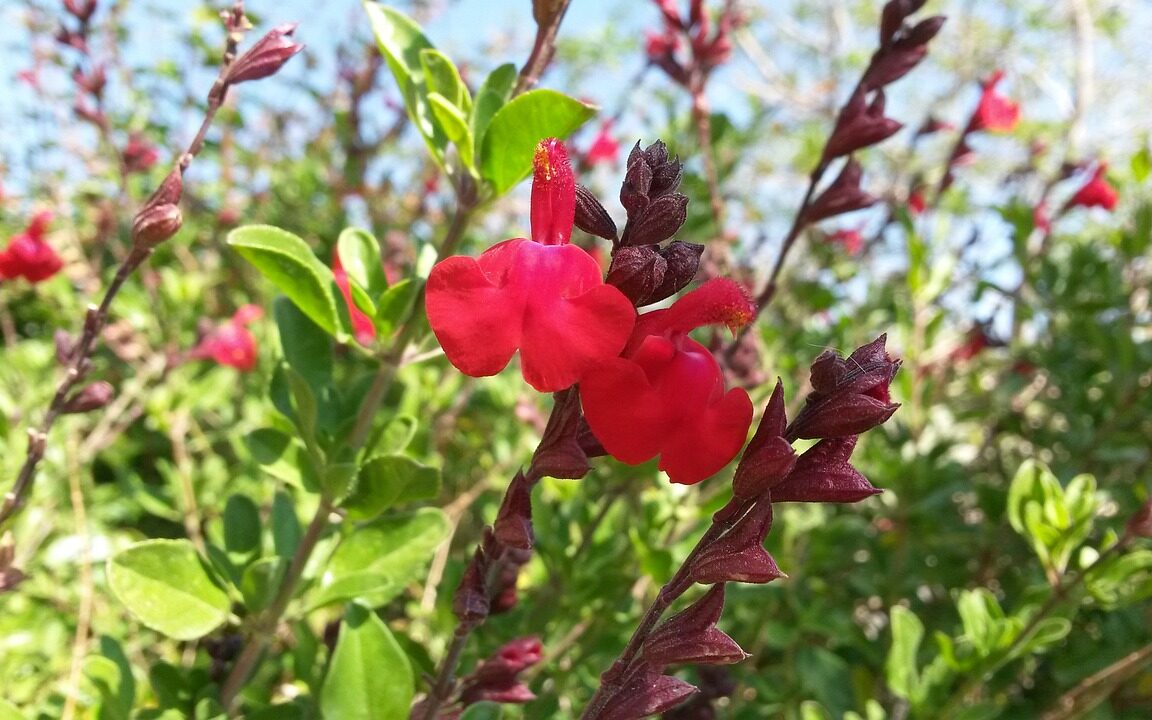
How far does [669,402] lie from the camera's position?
763mm

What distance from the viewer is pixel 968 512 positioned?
2930 mm

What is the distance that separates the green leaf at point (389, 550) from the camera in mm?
1145

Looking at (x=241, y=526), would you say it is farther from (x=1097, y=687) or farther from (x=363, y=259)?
(x=1097, y=687)

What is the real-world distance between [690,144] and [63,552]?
2356 millimetres

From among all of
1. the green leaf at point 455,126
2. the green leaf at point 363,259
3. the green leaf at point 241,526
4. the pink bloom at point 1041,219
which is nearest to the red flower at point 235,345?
the green leaf at point 241,526

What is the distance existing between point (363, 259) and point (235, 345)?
1.87 meters

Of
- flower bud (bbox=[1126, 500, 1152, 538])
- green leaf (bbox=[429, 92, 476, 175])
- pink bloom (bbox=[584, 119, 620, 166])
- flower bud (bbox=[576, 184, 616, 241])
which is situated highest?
pink bloom (bbox=[584, 119, 620, 166])

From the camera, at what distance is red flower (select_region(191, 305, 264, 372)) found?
2801 mm

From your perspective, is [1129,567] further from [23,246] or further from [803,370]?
[23,246]

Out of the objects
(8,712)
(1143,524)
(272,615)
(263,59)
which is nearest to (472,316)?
(263,59)

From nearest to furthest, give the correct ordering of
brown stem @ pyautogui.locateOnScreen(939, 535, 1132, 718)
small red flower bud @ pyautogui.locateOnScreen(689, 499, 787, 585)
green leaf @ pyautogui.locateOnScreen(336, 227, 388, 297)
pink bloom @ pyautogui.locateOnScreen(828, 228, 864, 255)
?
small red flower bud @ pyautogui.locateOnScreen(689, 499, 787, 585) < green leaf @ pyautogui.locateOnScreen(336, 227, 388, 297) < brown stem @ pyautogui.locateOnScreen(939, 535, 1132, 718) < pink bloom @ pyautogui.locateOnScreen(828, 228, 864, 255)

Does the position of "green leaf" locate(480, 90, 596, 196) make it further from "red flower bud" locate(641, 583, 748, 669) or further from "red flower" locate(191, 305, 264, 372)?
"red flower" locate(191, 305, 264, 372)

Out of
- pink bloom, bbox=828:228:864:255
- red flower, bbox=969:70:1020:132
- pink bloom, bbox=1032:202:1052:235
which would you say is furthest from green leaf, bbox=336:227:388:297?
pink bloom, bbox=828:228:864:255

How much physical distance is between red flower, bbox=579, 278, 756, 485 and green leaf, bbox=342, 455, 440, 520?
0.35m
